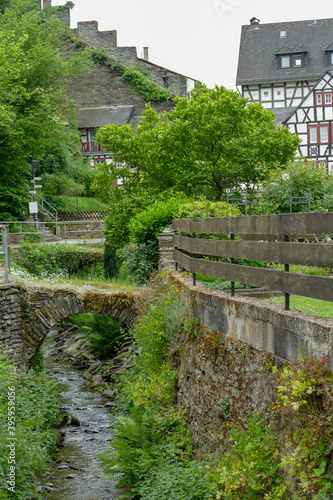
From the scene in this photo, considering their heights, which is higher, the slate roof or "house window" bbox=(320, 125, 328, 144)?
the slate roof

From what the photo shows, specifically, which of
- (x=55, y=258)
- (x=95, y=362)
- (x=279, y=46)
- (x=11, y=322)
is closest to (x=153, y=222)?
(x=11, y=322)

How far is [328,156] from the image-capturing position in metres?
37.3

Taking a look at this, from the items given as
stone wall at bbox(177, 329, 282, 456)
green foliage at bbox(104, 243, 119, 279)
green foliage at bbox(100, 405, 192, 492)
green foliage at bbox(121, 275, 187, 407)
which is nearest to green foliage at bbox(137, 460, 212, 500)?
green foliage at bbox(100, 405, 192, 492)

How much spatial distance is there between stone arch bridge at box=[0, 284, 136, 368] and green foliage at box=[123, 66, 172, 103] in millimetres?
35988

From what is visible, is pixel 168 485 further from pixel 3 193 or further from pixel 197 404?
pixel 3 193

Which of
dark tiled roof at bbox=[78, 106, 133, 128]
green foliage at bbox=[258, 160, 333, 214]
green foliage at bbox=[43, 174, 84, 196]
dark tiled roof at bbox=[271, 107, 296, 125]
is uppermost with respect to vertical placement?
dark tiled roof at bbox=[78, 106, 133, 128]

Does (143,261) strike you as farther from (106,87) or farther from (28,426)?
(106,87)

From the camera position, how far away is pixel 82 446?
37.0 feet

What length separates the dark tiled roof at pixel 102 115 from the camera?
1811 inches

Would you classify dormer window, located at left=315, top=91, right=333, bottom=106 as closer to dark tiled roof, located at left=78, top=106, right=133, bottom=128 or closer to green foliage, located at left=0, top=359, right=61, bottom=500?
dark tiled roof, located at left=78, top=106, right=133, bottom=128

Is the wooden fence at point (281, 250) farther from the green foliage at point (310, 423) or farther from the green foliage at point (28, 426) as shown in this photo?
the green foliage at point (28, 426)

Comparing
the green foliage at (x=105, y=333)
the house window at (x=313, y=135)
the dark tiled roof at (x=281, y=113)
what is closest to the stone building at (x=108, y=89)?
the dark tiled roof at (x=281, y=113)

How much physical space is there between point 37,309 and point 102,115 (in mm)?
36745

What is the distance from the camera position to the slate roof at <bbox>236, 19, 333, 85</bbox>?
47.2m
